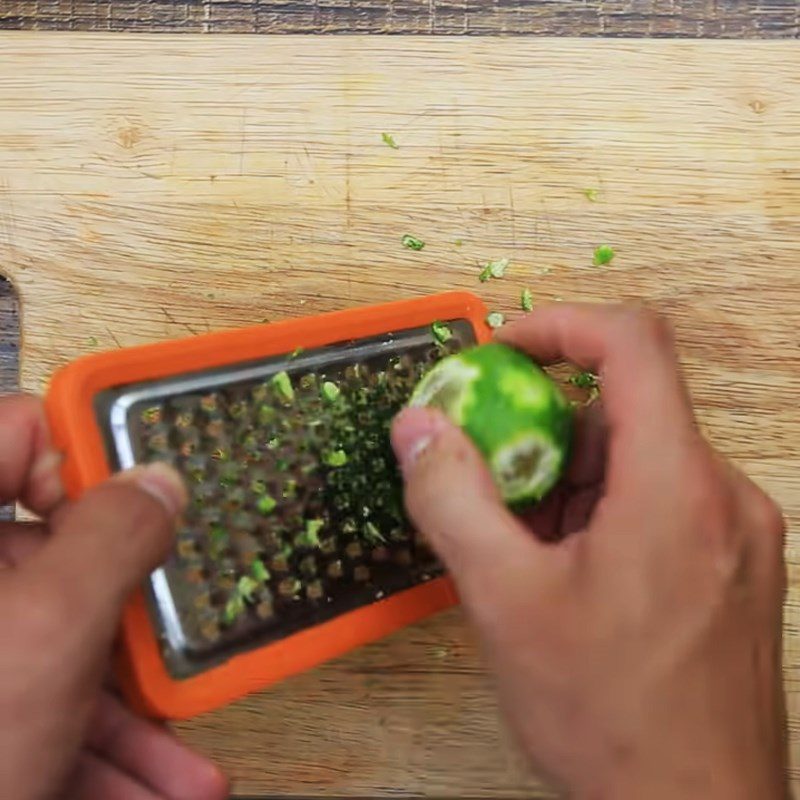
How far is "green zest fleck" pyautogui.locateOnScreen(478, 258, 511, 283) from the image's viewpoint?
1141 millimetres

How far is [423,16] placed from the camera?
1.21 metres

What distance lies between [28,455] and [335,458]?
0.94ft

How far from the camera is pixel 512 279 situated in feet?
3.76

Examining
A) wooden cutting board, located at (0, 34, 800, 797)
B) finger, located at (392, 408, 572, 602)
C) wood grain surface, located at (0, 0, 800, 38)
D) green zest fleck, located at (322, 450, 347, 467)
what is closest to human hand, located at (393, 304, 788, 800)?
finger, located at (392, 408, 572, 602)

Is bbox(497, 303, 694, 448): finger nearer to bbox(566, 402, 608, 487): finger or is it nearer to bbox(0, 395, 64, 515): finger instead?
bbox(566, 402, 608, 487): finger

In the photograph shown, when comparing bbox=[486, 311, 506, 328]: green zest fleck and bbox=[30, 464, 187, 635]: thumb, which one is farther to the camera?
bbox=[486, 311, 506, 328]: green zest fleck

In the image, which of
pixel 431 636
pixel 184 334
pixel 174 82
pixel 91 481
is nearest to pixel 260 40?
pixel 174 82

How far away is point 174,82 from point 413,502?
62cm

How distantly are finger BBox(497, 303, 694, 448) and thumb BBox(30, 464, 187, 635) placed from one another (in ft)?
1.28

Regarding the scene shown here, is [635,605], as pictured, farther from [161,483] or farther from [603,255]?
[603,255]

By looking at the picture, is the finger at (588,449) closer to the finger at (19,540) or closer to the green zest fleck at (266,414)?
the green zest fleck at (266,414)

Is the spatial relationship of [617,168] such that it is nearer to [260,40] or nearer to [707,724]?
[260,40]

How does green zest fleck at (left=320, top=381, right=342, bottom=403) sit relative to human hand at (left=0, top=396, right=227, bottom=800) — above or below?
above

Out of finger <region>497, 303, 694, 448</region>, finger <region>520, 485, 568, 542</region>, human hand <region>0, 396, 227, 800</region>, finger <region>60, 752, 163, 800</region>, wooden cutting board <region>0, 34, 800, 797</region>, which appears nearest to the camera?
human hand <region>0, 396, 227, 800</region>
